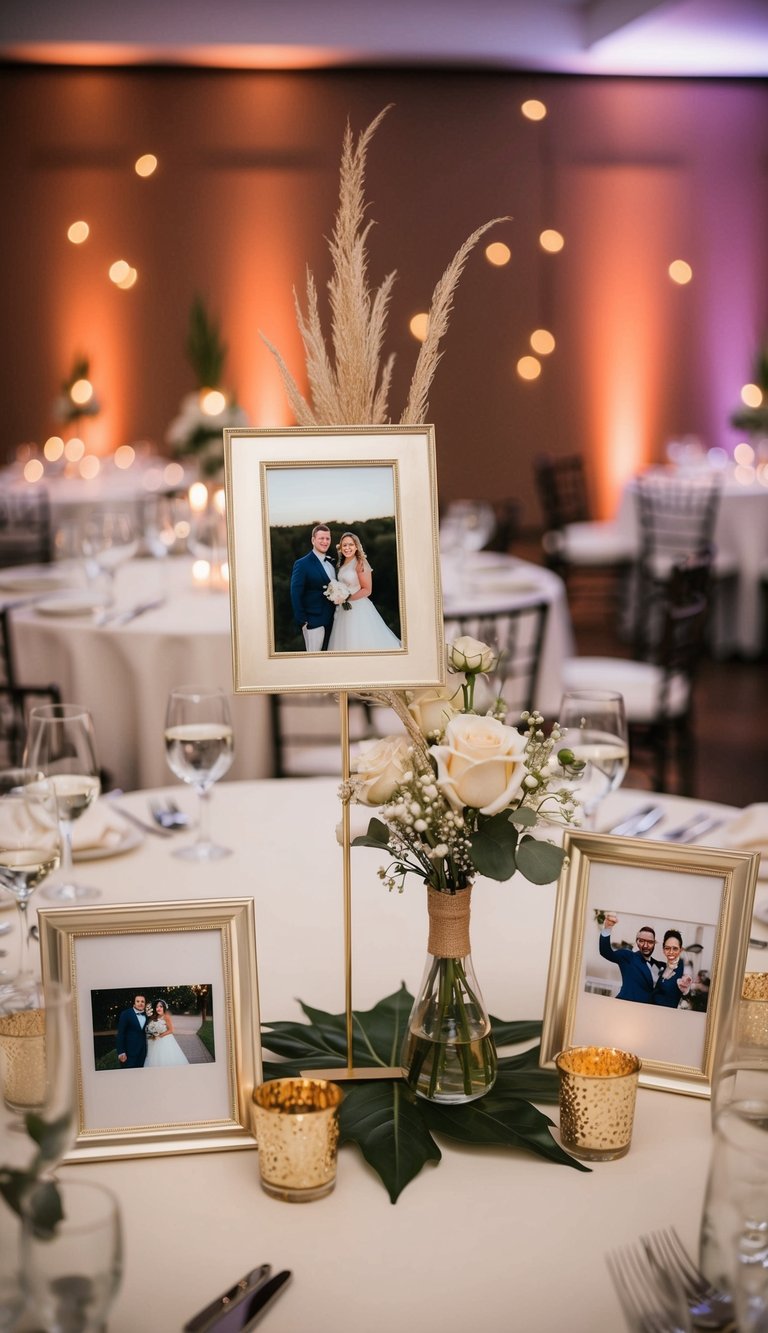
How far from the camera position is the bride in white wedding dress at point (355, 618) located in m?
1.13

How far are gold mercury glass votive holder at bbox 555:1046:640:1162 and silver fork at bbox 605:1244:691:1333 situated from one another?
0.16 meters

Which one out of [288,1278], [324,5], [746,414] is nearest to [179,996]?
[288,1278]

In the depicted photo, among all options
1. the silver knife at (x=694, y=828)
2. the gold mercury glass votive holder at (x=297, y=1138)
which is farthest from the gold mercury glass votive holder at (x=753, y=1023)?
the silver knife at (x=694, y=828)

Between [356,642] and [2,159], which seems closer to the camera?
[356,642]

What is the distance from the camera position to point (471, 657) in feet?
3.64

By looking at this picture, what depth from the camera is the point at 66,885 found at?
5.39 feet

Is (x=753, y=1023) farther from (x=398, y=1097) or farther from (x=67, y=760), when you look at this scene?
(x=67, y=760)

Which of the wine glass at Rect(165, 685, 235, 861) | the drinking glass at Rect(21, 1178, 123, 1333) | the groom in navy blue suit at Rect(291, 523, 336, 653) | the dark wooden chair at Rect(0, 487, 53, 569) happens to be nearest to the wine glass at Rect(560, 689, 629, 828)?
the wine glass at Rect(165, 685, 235, 861)

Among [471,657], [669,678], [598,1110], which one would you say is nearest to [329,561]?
[471,657]

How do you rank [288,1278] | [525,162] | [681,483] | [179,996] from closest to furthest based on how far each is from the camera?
[288,1278], [179,996], [681,483], [525,162]

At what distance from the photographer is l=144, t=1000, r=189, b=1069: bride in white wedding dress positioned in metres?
1.06

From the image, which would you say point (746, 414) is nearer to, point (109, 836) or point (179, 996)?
point (109, 836)

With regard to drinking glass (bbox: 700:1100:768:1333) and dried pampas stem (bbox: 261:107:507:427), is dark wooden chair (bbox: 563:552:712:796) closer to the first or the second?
dried pampas stem (bbox: 261:107:507:427)

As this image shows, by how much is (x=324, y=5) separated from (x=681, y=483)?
399cm
